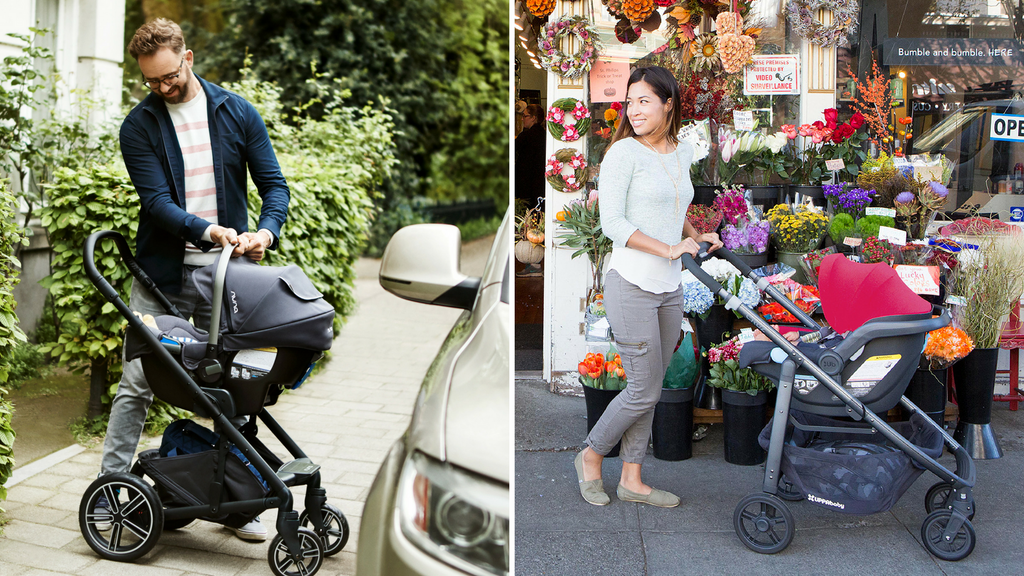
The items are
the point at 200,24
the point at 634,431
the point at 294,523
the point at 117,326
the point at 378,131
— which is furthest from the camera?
the point at 200,24

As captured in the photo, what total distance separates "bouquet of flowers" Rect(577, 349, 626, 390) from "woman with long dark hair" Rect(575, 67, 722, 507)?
574mm

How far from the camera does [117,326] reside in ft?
13.4

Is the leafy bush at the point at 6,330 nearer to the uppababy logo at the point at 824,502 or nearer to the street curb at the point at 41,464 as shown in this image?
the street curb at the point at 41,464

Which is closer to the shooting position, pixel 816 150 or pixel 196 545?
pixel 196 545

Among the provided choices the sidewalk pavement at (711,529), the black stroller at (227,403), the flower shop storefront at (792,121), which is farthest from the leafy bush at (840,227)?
the black stroller at (227,403)

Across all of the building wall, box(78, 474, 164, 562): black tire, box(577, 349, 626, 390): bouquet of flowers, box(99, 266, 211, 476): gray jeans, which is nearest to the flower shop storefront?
box(577, 349, 626, 390): bouquet of flowers

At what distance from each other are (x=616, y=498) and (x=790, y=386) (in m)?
0.94

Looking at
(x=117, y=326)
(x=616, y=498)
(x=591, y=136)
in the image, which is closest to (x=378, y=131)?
(x=591, y=136)

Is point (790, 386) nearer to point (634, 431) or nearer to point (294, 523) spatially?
point (634, 431)

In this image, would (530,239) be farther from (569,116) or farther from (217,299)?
(217,299)

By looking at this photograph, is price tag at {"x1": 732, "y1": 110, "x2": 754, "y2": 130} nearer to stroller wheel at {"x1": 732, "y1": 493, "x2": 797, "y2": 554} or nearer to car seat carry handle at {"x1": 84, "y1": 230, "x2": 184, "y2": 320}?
stroller wheel at {"x1": 732, "y1": 493, "x2": 797, "y2": 554}

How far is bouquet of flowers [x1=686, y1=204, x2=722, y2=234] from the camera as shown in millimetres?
4336

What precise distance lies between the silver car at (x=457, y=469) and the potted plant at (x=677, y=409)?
2.08 m

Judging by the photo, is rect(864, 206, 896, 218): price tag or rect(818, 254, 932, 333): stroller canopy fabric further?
rect(864, 206, 896, 218): price tag
